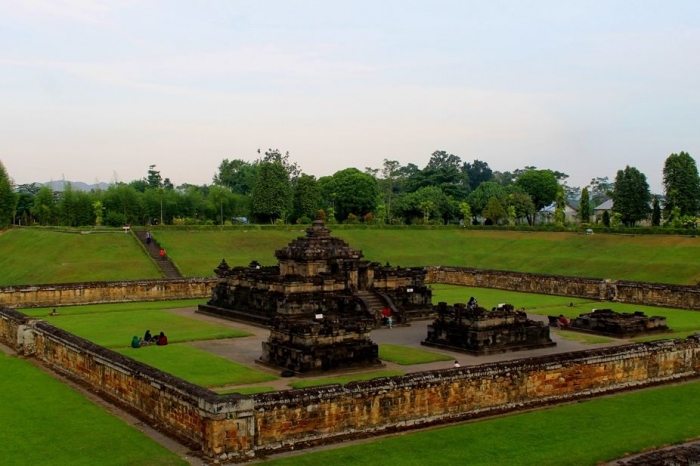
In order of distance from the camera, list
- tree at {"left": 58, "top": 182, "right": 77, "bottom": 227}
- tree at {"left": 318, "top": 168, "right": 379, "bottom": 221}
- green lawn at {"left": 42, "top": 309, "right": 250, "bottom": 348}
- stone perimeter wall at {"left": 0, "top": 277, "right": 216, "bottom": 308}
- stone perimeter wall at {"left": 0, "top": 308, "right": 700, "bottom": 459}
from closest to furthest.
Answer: stone perimeter wall at {"left": 0, "top": 308, "right": 700, "bottom": 459} < green lawn at {"left": 42, "top": 309, "right": 250, "bottom": 348} < stone perimeter wall at {"left": 0, "top": 277, "right": 216, "bottom": 308} < tree at {"left": 58, "top": 182, "right": 77, "bottom": 227} < tree at {"left": 318, "top": 168, "right": 379, "bottom": 221}

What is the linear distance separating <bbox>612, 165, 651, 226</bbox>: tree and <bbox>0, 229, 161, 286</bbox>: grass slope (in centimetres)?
5250

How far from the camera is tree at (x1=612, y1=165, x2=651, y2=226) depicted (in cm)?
7594

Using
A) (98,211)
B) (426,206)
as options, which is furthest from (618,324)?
(426,206)

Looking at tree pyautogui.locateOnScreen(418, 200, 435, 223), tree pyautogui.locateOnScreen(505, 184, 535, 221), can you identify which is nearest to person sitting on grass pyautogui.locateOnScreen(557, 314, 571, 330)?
tree pyautogui.locateOnScreen(418, 200, 435, 223)

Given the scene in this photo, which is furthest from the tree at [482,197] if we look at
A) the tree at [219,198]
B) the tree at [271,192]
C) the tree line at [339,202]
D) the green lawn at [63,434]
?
the green lawn at [63,434]

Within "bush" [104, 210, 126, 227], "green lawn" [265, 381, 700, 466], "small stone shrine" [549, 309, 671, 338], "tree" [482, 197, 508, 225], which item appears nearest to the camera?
"green lawn" [265, 381, 700, 466]

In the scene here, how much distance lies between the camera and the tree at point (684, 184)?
7131 centimetres

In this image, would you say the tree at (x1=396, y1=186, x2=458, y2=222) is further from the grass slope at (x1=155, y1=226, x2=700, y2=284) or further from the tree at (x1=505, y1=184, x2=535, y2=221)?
the grass slope at (x1=155, y1=226, x2=700, y2=284)

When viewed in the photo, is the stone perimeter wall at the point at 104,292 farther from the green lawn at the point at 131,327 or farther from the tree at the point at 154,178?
the tree at the point at 154,178

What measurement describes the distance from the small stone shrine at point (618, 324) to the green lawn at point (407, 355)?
8.32 m

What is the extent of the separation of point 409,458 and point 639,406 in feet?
24.3

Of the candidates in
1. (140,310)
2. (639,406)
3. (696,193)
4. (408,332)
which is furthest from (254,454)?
(696,193)

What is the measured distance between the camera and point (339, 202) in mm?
90312

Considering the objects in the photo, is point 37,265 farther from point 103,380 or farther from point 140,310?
point 103,380
